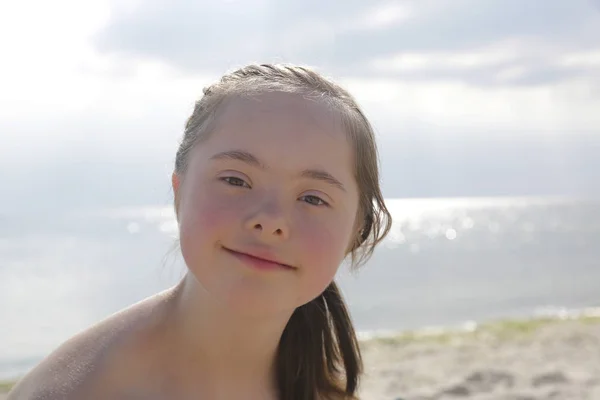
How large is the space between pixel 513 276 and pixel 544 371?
66.1 ft

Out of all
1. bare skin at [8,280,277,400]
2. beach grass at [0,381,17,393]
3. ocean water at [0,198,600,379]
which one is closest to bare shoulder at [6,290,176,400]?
bare skin at [8,280,277,400]

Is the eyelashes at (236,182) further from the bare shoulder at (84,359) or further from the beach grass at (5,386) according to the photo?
the beach grass at (5,386)

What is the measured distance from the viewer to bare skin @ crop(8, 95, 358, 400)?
1.88 metres

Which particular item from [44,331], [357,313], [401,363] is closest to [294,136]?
[401,363]

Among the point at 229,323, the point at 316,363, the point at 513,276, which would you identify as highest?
the point at 229,323

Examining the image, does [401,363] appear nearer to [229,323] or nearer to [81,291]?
[229,323]

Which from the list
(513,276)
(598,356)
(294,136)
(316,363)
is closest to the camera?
(294,136)

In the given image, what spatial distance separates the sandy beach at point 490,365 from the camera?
583 centimetres

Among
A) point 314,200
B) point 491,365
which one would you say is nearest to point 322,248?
point 314,200

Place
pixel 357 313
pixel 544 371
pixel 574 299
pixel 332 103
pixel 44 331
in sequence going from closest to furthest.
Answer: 1. pixel 332 103
2. pixel 544 371
3. pixel 44 331
4. pixel 357 313
5. pixel 574 299

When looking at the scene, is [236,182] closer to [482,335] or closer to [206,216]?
[206,216]

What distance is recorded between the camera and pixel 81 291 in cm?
1873

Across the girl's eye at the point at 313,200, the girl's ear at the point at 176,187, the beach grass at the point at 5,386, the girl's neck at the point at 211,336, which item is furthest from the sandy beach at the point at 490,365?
the girl's eye at the point at 313,200

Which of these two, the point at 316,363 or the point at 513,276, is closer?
the point at 316,363
